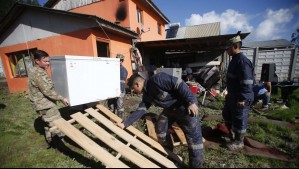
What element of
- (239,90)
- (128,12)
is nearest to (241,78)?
(239,90)

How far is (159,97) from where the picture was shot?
101 inches

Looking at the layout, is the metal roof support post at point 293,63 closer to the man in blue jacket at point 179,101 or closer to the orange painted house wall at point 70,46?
the orange painted house wall at point 70,46

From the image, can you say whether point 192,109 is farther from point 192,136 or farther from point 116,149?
point 116,149

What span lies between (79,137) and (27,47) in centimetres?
935

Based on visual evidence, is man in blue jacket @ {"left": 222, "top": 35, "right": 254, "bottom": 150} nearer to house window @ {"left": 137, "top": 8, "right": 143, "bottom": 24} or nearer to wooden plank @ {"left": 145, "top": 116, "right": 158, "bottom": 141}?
wooden plank @ {"left": 145, "top": 116, "right": 158, "bottom": 141}

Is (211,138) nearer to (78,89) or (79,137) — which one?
(79,137)

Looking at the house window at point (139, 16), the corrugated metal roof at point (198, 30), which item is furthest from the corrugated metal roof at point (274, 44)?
the house window at point (139, 16)

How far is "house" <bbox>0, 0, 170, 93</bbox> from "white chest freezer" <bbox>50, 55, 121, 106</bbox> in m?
3.45

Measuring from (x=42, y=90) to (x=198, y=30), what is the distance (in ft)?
70.0

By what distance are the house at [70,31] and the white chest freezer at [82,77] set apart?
3448 mm

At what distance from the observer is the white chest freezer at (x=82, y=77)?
316 centimetres

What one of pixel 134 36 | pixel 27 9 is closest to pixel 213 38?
pixel 134 36

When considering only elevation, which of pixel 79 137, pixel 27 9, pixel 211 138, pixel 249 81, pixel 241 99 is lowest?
pixel 211 138

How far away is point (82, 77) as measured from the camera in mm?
3379
